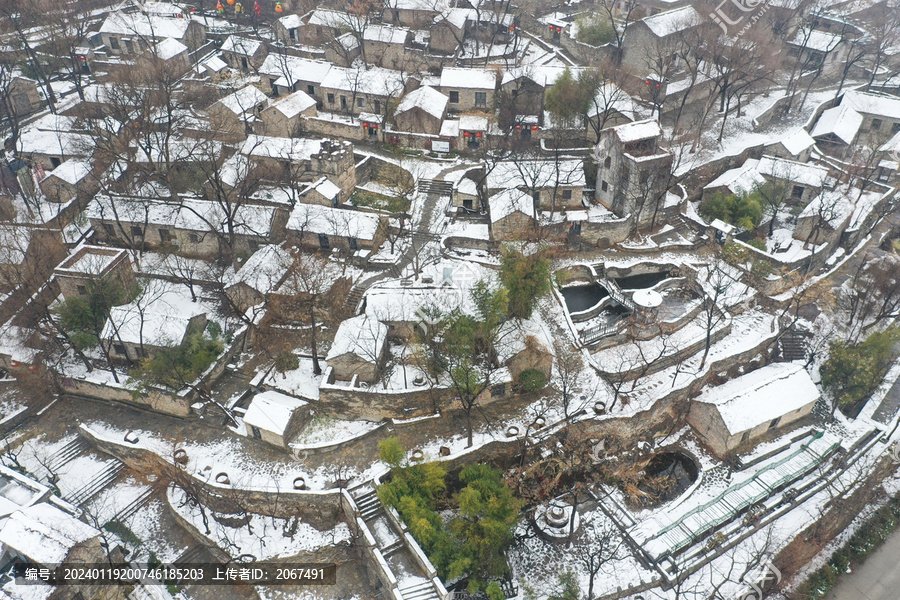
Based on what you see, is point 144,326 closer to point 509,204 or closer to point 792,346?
point 509,204

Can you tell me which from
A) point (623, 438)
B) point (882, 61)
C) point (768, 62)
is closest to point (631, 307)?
A: point (623, 438)

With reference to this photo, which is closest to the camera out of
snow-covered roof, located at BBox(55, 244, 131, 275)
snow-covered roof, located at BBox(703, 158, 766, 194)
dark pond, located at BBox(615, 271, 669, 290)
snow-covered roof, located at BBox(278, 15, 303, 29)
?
snow-covered roof, located at BBox(55, 244, 131, 275)

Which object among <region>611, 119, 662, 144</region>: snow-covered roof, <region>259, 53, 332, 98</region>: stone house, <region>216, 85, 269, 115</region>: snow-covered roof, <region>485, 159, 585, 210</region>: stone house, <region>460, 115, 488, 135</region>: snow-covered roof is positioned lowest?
<region>611, 119, 662, 144</region>: snow-covered roof

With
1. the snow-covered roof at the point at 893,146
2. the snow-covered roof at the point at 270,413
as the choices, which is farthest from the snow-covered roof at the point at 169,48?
the snow-covered roof at the point at 893,146

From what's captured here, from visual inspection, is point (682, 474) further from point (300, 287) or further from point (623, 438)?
point (300, 287)

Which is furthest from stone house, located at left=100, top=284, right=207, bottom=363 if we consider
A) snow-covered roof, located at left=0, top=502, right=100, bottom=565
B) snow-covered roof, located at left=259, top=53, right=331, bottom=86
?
snow-covered roof, located at left=259, top=53, right=331, bottom=86

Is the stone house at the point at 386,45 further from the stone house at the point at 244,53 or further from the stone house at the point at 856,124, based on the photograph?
the stone house at the point at 856,124

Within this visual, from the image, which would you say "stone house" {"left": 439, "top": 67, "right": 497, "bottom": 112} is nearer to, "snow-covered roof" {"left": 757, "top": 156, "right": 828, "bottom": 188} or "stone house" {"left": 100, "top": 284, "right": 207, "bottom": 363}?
"snow-covered roof" {"left": 757, "top": 156, "right": 828, "bottom": 188}
